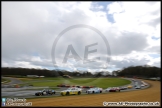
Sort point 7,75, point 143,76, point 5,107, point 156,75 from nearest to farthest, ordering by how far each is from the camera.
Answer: point 5,107
point 7,75
point 156,75
point 143,76

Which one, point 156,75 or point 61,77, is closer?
point 61,77

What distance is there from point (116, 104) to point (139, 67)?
9176 centimetres

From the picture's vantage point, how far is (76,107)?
12.7 metres

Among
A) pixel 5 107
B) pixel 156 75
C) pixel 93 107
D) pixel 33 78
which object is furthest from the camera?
pixel 156 75

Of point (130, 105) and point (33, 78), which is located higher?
point (130, 105)

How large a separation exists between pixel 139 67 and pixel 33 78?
211ft

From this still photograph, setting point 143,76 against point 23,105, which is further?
point 143,76

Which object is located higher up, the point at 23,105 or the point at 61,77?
the point at 23,105

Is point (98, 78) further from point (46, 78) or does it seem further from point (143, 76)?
point (143, 76)

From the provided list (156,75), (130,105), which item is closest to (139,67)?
(156,75)

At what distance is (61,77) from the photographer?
64.4 m

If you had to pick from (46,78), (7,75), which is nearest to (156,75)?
(46,78)

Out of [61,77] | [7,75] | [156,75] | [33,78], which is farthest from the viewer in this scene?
[156,75]

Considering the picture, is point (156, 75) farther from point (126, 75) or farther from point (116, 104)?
point (116, 104)
